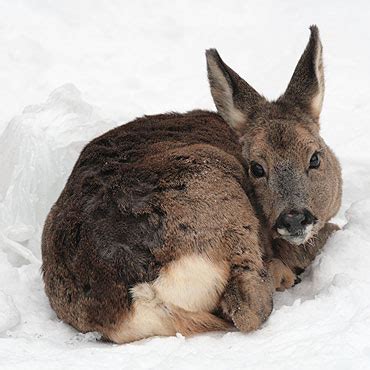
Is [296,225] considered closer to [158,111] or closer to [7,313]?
[7,313]

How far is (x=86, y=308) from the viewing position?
545 cm

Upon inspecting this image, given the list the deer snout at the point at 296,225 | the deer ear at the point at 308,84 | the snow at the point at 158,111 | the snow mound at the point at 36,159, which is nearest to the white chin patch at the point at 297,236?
the deer snout at the point at 296,225

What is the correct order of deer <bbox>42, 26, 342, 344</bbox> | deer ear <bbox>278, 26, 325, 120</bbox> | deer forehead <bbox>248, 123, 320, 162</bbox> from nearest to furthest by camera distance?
deer <bbox>42, 26, 342, 344</bbox> → deer forehead <bbox>248, 123, 320, 162</bbox> → deer ear <bbox>278, 26, 325, 120</bbox>

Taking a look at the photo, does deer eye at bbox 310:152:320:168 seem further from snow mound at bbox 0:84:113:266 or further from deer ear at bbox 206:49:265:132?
snow mound at bbox 0:84:113:266

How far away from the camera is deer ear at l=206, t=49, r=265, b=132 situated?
6.72 meters

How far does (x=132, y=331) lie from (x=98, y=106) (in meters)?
4.40

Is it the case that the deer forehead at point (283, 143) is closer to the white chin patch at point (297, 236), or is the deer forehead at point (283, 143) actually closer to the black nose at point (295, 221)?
the black nose at point (295, 221)

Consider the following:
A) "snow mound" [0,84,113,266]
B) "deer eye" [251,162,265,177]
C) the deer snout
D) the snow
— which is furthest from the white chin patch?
"snow mound" [0,84,113,266]

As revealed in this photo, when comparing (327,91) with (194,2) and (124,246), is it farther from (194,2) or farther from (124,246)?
(124,246)

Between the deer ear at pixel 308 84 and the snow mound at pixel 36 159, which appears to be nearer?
the deer ear at pixel 308 84

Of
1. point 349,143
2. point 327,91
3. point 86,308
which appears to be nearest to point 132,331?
point 86,308

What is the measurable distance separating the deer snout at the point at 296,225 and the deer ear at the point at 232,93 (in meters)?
1.24

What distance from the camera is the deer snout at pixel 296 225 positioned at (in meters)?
5.69

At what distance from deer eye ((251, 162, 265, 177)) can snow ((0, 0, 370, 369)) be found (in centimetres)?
72
